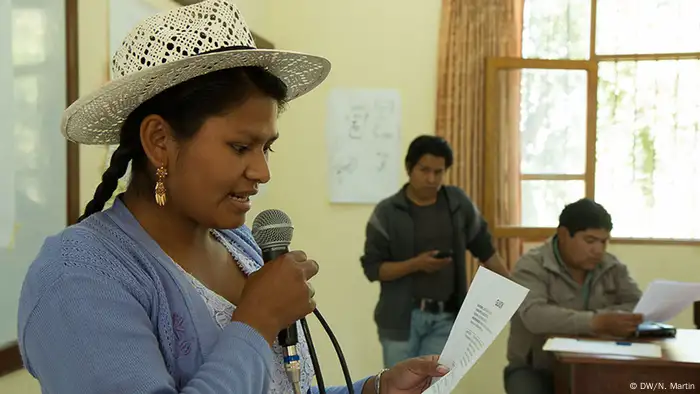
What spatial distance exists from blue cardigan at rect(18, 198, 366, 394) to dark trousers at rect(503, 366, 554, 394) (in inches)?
88.1

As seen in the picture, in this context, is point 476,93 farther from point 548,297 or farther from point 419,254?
point 548,297

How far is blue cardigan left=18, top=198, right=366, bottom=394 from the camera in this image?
2.63 feet

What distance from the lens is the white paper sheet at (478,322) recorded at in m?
1.07

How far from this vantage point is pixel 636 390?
Result: 7.70 feet

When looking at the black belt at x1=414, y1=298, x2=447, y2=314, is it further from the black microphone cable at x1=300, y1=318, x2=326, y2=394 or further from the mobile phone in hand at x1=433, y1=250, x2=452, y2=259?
the black microphone cable at x1=300, y1=318, x2=326, y2=394

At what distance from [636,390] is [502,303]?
1.51m

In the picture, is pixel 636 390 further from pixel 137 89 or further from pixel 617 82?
pixel 617 82

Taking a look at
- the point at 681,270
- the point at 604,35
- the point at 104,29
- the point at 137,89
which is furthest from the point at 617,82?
the point at 137,89

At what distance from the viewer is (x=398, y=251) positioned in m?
3.40

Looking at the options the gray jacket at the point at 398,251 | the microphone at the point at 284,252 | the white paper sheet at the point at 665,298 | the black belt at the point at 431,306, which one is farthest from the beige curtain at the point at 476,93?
the microphone at the point at 284,252

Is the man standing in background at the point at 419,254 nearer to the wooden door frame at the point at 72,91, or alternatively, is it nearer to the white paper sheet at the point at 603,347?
the white paper sheet at the point at 603,347

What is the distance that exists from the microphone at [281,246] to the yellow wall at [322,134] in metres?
3.38

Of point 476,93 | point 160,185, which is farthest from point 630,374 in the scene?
point 476,93

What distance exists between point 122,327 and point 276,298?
200 mm
